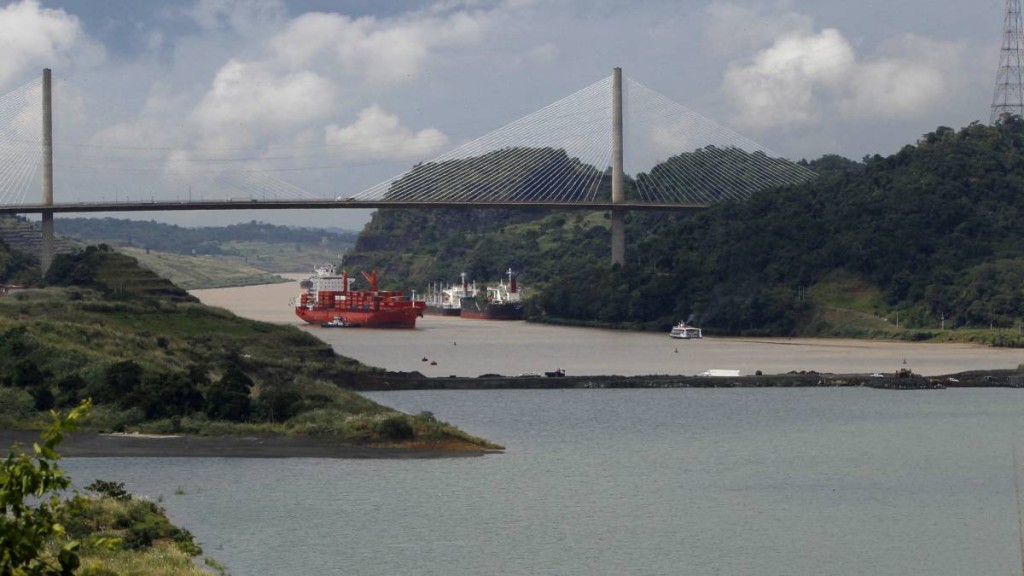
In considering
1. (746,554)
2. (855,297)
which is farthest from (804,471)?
(855,297)

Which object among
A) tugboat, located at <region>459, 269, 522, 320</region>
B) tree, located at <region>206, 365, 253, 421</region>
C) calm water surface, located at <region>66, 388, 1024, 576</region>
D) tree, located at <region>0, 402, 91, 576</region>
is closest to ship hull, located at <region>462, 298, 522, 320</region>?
tugboat, located at <region>459, 269, 522, 320</region>

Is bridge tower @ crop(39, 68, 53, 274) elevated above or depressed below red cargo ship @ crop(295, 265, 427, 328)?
above

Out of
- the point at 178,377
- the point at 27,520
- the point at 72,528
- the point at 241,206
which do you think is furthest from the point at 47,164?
the point at 27,520

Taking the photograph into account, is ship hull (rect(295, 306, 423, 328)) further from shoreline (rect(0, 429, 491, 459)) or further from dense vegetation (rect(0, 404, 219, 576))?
dense vegetation (rect(0, 404, 219, 576))

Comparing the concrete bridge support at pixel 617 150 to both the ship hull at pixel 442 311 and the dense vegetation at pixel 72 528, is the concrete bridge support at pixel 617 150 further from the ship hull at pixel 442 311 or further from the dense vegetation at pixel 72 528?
the dense vegetation at pixel 72 528

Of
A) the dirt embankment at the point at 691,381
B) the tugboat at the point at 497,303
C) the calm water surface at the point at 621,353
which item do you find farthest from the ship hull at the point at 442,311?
the dirt embankment at the point at 691,381

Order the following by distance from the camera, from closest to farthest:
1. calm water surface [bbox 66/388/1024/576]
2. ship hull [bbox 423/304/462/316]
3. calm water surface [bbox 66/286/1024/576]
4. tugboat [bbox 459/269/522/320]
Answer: calm water surface [bbox 66/388/1024/576] → calm water surface [bbox 66/286/1024/576] → tugboat [bbox 459/269/522/320] → ship hull [bbox 423/304/462/316]
